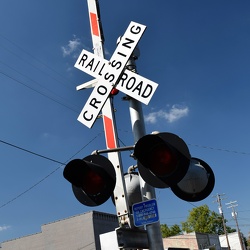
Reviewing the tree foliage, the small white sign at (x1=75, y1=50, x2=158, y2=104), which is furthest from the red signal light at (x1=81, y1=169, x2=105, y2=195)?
the tree foliage

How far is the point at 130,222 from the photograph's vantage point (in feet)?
12.3

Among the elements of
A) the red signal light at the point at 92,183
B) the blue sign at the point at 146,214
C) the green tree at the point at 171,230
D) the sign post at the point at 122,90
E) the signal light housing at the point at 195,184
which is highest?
the green tree at the point at 171,230

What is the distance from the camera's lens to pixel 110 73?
4.02 meters

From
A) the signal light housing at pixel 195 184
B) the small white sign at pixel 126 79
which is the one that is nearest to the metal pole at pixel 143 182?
the small white sign at pixel 126 79

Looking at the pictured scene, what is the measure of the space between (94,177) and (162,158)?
79 centimetres

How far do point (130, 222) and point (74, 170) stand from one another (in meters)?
0.76

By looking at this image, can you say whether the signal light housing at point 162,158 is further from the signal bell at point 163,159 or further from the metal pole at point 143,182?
the metal pole at point 143,182

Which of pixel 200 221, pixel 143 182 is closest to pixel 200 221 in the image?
pixel 200 221

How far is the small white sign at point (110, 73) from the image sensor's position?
3.94 m

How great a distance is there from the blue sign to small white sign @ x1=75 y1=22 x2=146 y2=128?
0.98m

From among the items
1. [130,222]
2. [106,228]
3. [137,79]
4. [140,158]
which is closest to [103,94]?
[137,79]

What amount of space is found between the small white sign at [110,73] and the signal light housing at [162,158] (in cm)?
89

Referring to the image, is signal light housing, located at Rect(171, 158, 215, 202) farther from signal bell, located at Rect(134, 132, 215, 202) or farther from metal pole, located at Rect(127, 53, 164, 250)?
metal pole, located at Rect(127, 53, 164, 250)

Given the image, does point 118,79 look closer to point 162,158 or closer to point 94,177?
point 94,177
